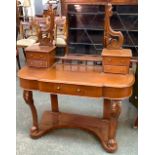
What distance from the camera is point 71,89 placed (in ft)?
5.55

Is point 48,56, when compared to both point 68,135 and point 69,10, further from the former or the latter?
point 69,10

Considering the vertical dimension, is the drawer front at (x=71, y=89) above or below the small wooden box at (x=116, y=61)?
below

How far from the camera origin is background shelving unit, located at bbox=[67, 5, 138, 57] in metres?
2.98

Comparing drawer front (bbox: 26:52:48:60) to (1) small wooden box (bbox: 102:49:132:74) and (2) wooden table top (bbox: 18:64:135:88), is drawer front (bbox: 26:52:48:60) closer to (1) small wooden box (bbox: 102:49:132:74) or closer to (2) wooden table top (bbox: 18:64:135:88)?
(2) wooden table top (bbox: 18:64:135:88)

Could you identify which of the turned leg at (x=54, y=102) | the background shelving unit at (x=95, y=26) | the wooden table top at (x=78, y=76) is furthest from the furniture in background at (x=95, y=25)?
the wooden table top at (x=78, y=76)

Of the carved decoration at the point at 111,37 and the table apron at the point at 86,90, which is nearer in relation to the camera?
the table apron at the point at 86,90

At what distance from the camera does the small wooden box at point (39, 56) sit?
1.88 m

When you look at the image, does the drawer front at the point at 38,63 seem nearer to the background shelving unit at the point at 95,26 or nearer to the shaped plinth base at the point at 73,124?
the shaped plinth base at the point at 73,124

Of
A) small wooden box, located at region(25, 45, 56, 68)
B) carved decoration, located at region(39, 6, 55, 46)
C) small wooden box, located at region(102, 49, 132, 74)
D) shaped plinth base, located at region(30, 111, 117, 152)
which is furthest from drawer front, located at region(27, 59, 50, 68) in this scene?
shaped plinth base, located at region(30, 111, 117, 152)

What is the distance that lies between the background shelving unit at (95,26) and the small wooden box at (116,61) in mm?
1185

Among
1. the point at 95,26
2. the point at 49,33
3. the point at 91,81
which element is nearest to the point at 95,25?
the point at 95,26

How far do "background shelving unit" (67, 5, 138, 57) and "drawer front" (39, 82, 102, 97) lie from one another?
1.26 metres

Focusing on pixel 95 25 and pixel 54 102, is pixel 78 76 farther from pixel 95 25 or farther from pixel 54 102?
pixel 95 25
